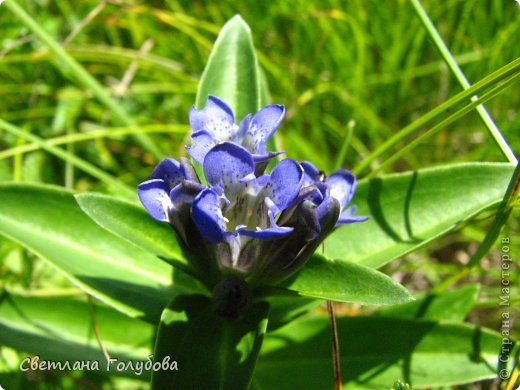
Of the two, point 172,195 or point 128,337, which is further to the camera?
point 128,337

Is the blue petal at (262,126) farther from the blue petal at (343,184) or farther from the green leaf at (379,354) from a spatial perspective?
the green leaf at (379,354)

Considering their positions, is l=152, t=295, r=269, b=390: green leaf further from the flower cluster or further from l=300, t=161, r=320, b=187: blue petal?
l=300, t=161, r=320, b=187: blue petal

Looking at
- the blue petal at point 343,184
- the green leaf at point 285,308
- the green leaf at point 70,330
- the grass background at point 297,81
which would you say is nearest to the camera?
the blue petal at point 343,184

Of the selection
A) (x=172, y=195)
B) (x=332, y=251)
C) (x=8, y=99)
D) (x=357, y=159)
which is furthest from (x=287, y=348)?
(x=8, y=99)

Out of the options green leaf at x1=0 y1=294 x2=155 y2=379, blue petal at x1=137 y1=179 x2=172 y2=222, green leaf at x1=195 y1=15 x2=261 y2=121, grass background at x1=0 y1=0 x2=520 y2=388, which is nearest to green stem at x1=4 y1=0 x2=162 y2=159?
grass background at x1=0 y1=0 x2=520 y2=388

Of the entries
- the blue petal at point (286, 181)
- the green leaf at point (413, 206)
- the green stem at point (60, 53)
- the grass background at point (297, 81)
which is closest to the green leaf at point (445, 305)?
the green leaf at point (413, 206)

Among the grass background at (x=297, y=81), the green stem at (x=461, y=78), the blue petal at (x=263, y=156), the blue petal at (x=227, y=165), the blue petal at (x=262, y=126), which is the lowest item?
the blue petal at (x=227, y=165)

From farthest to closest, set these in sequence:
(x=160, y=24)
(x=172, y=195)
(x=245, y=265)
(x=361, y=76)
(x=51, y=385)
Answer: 1. (x=160, y=24)
2. (x=361, y=76)
3. (x=51, y=385)
4. (x=245, y=265)
5. (x=172, y=195)

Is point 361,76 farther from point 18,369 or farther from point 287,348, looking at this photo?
point 18,369
